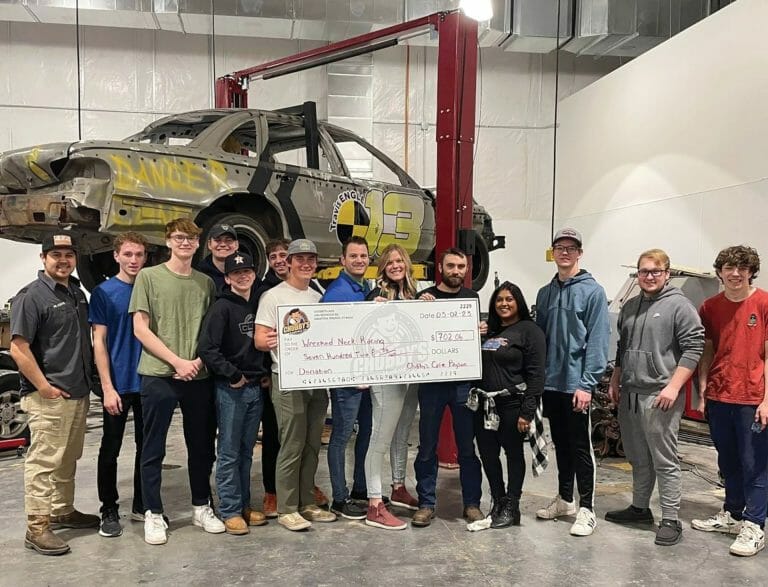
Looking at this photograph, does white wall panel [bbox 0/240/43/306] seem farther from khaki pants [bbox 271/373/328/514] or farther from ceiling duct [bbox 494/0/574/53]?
ceiling duct [bbox 494/0/574/53]

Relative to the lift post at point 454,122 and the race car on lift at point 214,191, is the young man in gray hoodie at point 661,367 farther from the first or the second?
the race car on lift at point 214,191

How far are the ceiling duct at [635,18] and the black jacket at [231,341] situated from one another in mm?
8648

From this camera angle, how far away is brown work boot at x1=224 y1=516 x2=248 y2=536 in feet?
11.9

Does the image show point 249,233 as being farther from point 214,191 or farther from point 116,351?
point 116,351

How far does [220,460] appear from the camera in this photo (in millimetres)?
3611

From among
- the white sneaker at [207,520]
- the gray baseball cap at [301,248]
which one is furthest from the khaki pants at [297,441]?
the gray baseball cap at [301,248]

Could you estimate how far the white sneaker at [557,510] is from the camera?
4008 mm

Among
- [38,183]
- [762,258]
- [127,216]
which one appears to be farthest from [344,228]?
[762,258]

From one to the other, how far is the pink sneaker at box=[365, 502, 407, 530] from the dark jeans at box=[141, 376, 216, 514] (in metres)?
0.96

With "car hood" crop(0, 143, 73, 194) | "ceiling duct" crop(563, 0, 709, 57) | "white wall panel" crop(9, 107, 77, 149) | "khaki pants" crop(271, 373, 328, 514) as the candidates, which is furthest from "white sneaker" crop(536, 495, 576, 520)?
"white wall panel" crop(9, 107, 77, 149)

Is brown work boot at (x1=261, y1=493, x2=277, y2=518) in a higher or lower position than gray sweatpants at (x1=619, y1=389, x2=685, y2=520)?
lower

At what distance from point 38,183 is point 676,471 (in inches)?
183

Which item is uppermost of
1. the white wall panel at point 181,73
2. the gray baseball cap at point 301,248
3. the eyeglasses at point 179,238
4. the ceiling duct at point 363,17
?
the ceiling duct at point 363,17

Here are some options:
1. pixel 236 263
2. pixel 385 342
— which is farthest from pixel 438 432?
pixel 236 263
